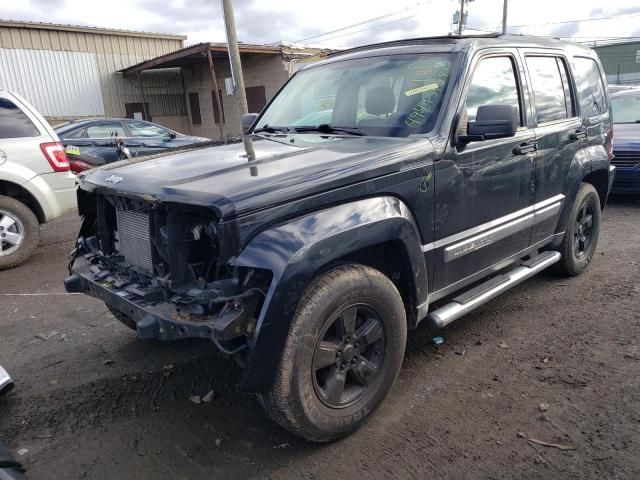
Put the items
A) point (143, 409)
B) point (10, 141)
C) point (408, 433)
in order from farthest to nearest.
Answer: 1. point (10, 141)
2. point (143, 409)
3. point (408, 433)

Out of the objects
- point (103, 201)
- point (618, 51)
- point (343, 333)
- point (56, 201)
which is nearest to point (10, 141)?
point (56, 201)

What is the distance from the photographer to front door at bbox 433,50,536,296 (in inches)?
124

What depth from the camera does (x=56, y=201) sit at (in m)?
6.07

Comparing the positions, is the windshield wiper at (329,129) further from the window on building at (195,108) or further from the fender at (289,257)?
the window on building at (195,108)

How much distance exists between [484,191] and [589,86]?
7.18ft

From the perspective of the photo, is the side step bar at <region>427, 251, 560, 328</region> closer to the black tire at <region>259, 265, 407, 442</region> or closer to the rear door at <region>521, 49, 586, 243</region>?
the rear door at <region>521, 49, 586, 243</region>

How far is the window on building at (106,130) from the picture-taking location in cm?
1007

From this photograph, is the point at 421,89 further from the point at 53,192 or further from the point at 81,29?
the point at 81,29

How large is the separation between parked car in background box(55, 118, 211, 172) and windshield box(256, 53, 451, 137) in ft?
17.6

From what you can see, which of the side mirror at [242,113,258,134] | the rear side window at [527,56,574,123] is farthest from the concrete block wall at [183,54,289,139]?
the rear side window at [527,56,574,123]

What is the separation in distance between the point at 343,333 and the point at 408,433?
0.66m

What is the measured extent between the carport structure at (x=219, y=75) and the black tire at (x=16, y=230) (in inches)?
393

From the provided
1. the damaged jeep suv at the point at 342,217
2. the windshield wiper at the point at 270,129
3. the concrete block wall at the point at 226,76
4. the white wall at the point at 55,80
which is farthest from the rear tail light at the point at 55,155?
the white wall at the point at 55,80

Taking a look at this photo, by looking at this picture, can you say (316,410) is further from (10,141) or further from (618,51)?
(618,51)
